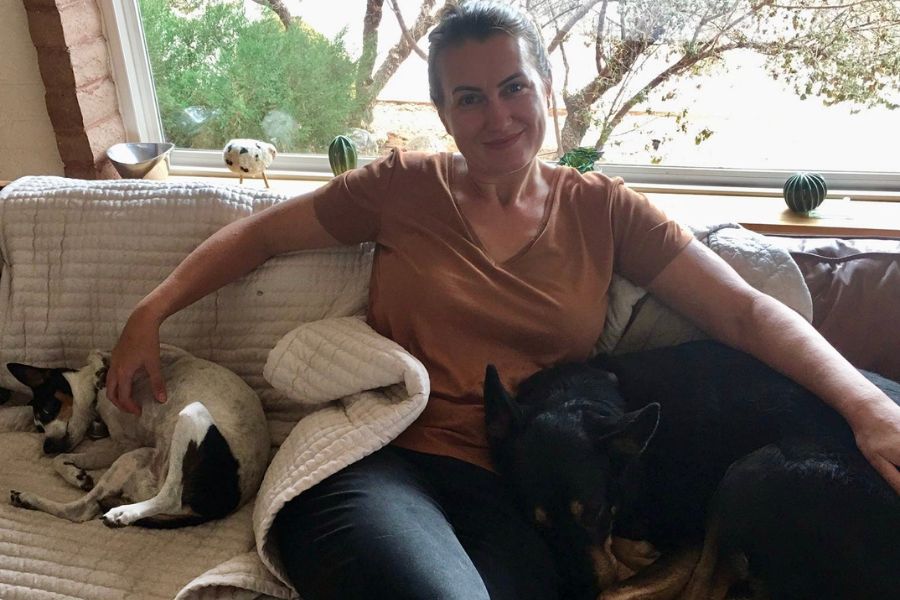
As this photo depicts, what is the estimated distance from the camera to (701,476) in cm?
141

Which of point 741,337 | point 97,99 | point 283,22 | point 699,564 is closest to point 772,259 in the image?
point 741,337

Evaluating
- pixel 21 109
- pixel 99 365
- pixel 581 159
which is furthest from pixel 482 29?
pixel 21 109

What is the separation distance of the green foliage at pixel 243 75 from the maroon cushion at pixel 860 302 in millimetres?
1532

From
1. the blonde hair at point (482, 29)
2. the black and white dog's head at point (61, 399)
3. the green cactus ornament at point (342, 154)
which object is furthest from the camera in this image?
the green cactus ornament at point (342, 154)

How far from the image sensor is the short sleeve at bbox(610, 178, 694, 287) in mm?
1521

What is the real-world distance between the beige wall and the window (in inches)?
10.2

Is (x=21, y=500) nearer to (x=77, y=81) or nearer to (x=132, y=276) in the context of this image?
(x=132, y=276)

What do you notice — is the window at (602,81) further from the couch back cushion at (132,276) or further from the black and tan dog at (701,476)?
the black and tan dog at (701,476)

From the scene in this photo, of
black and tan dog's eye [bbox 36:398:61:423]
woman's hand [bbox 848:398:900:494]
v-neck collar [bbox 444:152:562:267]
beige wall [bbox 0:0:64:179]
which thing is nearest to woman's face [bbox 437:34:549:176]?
v-neck collar [bbox 444:152:562:267]

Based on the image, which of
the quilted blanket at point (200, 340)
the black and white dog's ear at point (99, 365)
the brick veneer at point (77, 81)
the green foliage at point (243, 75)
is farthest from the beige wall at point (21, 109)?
Answer: the black and white dog's ear at point (99, 365)

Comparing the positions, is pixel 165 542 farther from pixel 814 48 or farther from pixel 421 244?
pixel 814 48

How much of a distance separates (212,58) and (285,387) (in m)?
1.39

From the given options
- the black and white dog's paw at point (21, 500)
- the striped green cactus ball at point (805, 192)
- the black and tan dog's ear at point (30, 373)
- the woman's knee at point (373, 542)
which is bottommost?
the black and white dog's paw at point (21, 500)

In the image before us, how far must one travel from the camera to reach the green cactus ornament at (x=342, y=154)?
7.11 ft
